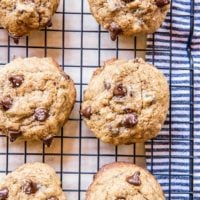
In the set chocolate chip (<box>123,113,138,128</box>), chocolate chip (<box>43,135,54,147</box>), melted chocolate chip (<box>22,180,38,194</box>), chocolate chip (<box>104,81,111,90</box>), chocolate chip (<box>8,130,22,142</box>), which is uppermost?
chocolate chip (<box>104,81,111,90</box>)

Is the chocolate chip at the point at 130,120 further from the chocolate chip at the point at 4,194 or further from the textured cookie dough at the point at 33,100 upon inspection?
the chocolate chip at the point at 4,194

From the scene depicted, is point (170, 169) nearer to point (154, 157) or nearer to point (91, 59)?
point (154, 157)

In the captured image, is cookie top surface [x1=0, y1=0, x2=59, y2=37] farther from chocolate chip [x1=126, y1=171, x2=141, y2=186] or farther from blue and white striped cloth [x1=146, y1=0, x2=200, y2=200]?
chocolate chip [x1=126, y1=171, x2=141, y2=186]

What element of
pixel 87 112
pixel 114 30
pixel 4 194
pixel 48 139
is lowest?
pixel 4 194

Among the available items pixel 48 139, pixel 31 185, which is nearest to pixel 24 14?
pixel 48 139

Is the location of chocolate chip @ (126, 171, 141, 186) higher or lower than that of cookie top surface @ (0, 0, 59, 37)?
lower

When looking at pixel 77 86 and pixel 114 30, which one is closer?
pixel 114 30

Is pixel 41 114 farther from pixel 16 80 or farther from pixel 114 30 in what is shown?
pixel 114 30

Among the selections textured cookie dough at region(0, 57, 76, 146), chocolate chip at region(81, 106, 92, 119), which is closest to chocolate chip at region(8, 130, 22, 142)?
textured cookie dough at region(0, 57, 76, 146)
